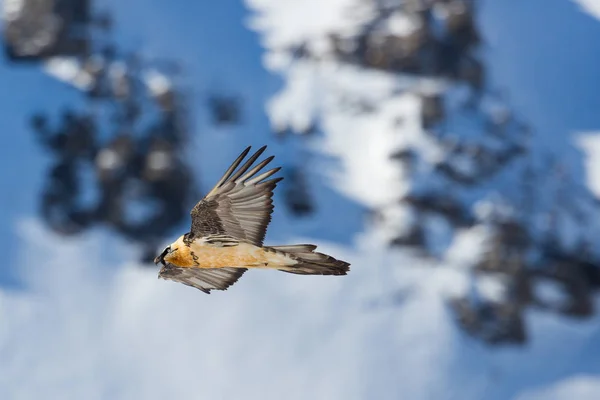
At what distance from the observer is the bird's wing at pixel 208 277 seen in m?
14.5

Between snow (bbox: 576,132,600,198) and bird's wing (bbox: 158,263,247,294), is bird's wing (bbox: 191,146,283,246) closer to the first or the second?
bird's wing (bbox: 158,263,247,294)

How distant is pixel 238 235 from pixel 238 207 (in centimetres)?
33

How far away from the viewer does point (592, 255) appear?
86.9 metres

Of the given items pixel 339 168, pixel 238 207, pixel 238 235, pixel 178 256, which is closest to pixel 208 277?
pixel 178 256

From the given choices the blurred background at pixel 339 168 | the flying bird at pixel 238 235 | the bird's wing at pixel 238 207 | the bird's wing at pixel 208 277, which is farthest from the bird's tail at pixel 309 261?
the blurred background at pixel 339 168

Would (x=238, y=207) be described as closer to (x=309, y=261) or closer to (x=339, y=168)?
(x=309, y=261)

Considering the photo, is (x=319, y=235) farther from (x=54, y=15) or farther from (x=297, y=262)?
(x=297, y=262)

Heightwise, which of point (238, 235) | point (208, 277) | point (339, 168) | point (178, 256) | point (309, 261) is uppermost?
point (339, 168)

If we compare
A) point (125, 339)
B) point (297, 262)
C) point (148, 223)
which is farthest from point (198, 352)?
point (297, 262)

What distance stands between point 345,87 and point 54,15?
22.0 meters

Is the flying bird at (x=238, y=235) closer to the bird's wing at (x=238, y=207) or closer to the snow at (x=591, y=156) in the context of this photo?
the bird's wing at (x=238, y=207)

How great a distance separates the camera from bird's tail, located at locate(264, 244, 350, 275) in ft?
41.6

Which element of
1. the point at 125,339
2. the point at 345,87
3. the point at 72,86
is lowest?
the point at 125,339

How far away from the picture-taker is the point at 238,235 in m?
13.5
